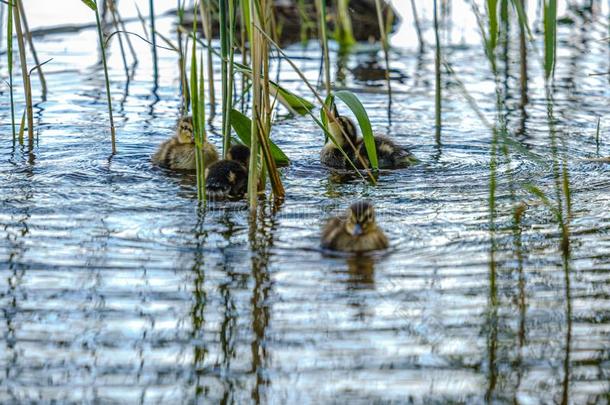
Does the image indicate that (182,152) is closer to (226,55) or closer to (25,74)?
(25,74)

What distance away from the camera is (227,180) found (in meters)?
5.34

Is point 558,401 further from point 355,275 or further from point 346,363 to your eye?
point 355,275

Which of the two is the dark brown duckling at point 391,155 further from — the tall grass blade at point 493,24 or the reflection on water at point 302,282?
the tall grass blade at point 493,24

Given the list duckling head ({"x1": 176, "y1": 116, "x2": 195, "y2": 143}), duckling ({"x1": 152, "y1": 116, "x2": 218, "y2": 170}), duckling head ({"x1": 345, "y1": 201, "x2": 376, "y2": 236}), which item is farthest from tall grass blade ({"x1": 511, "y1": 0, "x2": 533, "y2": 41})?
duckling head ({"x1": 176, "y1": 116, "x2": 195, "y2": 143})

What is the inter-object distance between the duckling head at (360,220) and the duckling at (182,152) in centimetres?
165

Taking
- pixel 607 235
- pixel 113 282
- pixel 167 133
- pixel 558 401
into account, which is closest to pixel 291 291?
pixel 113 282

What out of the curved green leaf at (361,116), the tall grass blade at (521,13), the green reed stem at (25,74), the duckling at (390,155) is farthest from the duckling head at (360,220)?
the green reed stem at (25,74)

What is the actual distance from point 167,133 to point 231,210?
1.98m

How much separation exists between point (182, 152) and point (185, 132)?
0.55 feet

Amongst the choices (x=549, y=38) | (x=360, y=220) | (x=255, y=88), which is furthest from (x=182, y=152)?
(x=549, y=38)

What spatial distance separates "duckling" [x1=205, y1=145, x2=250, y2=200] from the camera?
5.34 metres

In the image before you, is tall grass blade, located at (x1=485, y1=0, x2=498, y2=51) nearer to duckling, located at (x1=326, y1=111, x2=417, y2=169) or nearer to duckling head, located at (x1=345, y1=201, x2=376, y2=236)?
duckling head, located at (x1=345, y1=201, x2=376, y2=236)

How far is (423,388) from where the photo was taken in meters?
3.08

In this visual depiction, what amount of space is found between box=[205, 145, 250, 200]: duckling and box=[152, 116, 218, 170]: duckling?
549 millimetres
